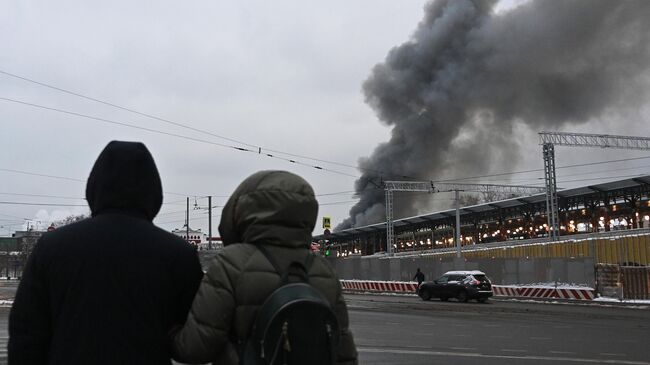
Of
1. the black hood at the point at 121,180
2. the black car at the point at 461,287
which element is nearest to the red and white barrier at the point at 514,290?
the black car at the point at 461,287

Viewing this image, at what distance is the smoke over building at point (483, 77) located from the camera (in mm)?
71500

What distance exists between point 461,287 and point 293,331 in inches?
1150

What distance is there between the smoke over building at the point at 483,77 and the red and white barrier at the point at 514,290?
91.1 feet

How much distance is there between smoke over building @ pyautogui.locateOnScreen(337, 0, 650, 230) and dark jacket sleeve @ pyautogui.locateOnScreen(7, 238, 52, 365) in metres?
67.5

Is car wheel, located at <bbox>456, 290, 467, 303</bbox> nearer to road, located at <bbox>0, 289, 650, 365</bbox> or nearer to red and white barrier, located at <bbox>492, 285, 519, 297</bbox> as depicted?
red and white barrier, located at <bbox>492, 285, 519, 297</bbox>

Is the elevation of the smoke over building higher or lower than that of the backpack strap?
higher

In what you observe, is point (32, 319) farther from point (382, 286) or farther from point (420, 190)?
point (420, 190)

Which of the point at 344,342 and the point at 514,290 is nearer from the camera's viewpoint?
the point at 344,342

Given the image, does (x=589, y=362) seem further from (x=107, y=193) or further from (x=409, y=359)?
(x=107, y=193)

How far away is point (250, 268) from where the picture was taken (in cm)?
262

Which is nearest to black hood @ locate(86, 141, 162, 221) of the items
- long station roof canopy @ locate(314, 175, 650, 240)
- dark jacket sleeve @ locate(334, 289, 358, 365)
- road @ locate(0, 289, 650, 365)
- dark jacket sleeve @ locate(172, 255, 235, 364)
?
dark jacket sleeve @ locate(172, 255, 235, 364)

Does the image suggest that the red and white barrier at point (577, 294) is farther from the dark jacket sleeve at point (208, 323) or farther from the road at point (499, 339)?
the dark jacket sleeve at point (208, 323)

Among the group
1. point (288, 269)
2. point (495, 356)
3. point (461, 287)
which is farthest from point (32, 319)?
point (461, 287)

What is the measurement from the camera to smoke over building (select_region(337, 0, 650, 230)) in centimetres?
7150
